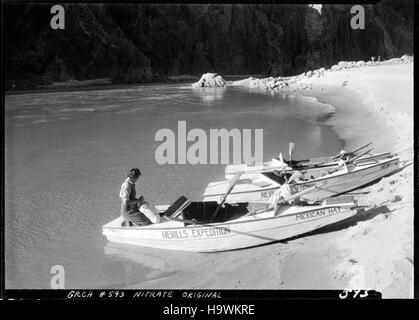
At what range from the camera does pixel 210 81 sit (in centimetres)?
482

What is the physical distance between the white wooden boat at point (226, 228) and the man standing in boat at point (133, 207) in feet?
0.21

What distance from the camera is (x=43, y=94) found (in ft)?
15.8

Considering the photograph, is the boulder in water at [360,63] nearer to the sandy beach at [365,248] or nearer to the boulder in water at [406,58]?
the sandy beach at [365,248]

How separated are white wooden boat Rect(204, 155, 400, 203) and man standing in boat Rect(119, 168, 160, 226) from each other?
0.54 m

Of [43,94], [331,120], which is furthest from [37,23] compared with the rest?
[331,120]

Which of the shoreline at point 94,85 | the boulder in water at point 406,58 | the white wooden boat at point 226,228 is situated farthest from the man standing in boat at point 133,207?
the boulder in water at point 406,58

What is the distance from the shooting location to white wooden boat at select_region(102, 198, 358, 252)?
4527 mm

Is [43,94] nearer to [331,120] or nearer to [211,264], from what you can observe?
[211,264]

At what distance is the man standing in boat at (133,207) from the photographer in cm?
454

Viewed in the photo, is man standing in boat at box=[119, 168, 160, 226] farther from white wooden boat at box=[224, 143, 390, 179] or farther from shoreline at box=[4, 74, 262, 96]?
A: shoreline at box=[4, 74, 262, 96]

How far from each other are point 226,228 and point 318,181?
1035mm

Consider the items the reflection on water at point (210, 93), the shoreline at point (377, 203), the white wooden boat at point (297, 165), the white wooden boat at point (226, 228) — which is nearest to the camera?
the shoreline at point (377, 203)

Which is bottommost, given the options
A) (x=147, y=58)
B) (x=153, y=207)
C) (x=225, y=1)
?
(x=153, y=207)

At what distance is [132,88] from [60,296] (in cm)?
203
